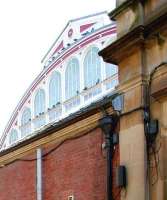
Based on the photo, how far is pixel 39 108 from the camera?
75.2 feet

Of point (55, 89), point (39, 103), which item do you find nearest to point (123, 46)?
point (55, 89)

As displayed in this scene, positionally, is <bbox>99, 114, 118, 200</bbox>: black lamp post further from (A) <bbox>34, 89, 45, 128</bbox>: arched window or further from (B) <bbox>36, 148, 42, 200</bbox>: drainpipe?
(A) <bbox>34, 89, 45, 128</bbox>: arched window

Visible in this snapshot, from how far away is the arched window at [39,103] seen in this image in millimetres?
22688

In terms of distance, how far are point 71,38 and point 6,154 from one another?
23.1 feet

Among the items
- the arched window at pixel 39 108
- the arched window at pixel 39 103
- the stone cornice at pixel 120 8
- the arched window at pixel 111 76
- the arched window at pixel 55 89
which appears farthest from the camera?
the arched window at pixel 39 103

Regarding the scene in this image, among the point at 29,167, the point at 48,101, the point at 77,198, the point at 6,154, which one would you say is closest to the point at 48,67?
the point at 48,101

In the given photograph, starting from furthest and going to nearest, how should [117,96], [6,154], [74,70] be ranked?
[74,70]
[6,154]
[117,96]

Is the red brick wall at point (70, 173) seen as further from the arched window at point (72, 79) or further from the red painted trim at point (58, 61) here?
the red painted trim at point (58, 61)

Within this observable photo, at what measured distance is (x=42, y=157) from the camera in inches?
632

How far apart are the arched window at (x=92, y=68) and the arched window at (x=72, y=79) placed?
49 centimetres

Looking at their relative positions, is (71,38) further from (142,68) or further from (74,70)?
(142,68)

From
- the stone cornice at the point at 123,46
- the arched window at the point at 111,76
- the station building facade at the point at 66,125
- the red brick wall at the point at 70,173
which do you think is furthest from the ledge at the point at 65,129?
the arched window at the point at 111,76

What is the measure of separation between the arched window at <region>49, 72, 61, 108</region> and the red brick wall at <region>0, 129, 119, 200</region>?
459 cm

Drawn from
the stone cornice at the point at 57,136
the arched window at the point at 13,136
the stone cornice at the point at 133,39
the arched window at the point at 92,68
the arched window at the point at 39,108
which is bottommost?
the stone cornice at the point at 57,136
